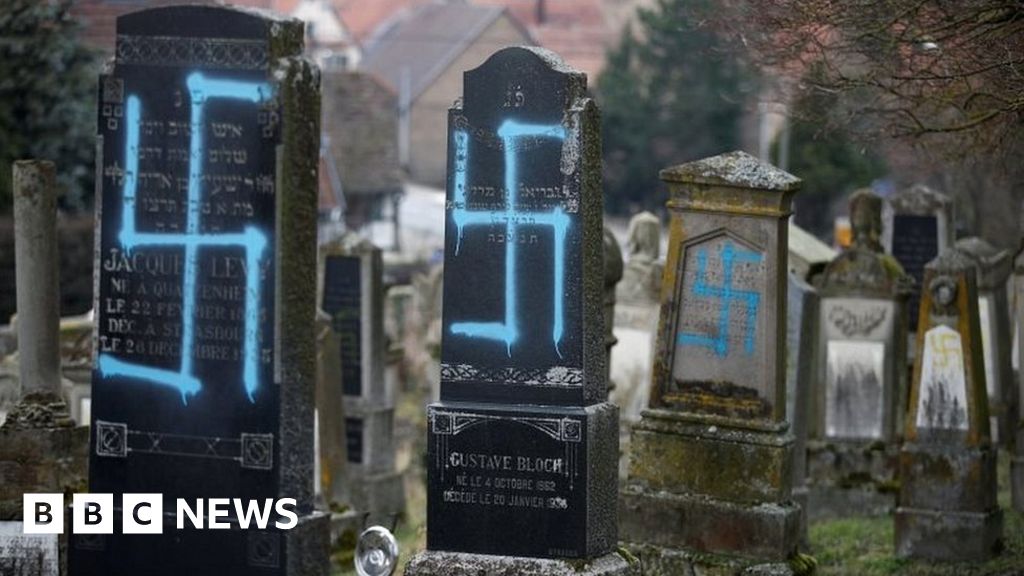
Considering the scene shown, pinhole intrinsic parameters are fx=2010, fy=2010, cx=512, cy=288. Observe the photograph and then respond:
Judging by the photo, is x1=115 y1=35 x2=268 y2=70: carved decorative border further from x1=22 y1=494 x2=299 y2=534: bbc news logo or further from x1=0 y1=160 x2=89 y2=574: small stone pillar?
x1=22 y1=494 x2=299 y2=534: bbc news logo

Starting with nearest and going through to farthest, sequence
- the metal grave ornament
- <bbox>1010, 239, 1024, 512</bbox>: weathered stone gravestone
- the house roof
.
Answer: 1. the metal grave ornament
2. <bbox>1010, 239, 1024, 512</bbox>: weathered stone gravestone
3. the house roof

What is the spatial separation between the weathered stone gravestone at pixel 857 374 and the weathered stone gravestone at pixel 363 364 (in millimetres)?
3774

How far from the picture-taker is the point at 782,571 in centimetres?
1164

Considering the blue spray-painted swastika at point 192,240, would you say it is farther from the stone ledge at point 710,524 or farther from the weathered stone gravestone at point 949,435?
the weathered stone gravestone at point 949,435

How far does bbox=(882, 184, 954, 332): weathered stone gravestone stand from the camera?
754 inches

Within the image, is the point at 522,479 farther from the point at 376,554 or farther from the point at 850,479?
the point at 850,479

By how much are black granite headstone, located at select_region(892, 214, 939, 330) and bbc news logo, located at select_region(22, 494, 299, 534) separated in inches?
394

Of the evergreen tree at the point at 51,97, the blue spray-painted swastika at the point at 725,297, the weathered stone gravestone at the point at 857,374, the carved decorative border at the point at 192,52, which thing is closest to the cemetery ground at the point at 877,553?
the weathered stone gravestone at the point at 857,374

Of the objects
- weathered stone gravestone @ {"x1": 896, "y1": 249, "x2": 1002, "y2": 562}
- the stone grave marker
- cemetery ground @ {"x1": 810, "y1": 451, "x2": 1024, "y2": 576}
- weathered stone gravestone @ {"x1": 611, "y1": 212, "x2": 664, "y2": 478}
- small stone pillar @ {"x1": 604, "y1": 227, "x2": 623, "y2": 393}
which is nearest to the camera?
the stone grave marker

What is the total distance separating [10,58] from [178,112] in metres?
19.0

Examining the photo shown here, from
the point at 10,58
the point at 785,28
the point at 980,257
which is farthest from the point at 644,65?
the point at 785,28

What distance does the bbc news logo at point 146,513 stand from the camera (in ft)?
34.8

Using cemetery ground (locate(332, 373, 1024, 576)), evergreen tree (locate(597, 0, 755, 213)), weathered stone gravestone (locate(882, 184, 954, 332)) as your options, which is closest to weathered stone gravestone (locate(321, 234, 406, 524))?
cemetery ground (locate(332, 373, 1024, 576))

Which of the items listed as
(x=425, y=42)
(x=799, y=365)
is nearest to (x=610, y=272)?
(x=799, y=365)
